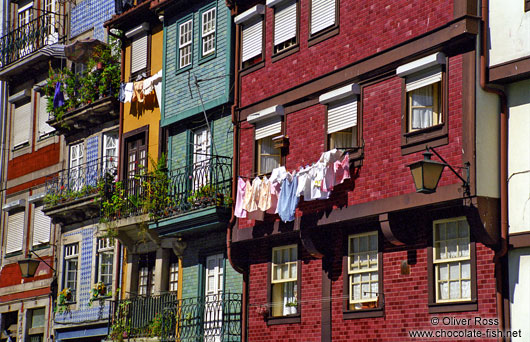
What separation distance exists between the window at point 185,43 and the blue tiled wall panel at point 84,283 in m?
6.13

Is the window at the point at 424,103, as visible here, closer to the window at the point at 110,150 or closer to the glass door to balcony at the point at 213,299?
the glass door to balcony at the point at 213,299

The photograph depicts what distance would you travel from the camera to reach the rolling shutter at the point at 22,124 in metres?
38.9

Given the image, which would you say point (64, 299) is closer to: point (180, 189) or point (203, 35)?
point (180, 189)

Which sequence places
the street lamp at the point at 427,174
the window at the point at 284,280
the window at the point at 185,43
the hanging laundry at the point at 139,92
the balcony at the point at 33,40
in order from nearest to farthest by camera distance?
the street lamp at the point at 427,174 < the window at the point at 284,280 < the window at the point at 185,43 < the hanging laundry at the point at 139,92 < the balcony at the point at 33,40

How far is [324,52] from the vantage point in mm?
24422

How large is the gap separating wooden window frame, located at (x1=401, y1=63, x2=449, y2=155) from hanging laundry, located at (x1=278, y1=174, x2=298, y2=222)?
322 centimetres

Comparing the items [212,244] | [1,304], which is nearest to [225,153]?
[212,244]

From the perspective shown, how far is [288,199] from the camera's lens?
957 inches

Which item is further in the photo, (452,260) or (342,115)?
(342,115)

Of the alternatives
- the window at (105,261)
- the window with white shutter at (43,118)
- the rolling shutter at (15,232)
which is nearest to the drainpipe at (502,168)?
the window at (105,261)

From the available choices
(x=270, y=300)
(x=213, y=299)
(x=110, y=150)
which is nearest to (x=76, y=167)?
(x=110, y=150)

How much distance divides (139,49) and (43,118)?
6907 millimetres

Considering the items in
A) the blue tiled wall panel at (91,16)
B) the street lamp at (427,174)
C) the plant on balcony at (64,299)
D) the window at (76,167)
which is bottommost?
the plant on balcony at (64,299)

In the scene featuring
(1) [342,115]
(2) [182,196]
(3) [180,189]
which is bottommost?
(2) [182,196]
